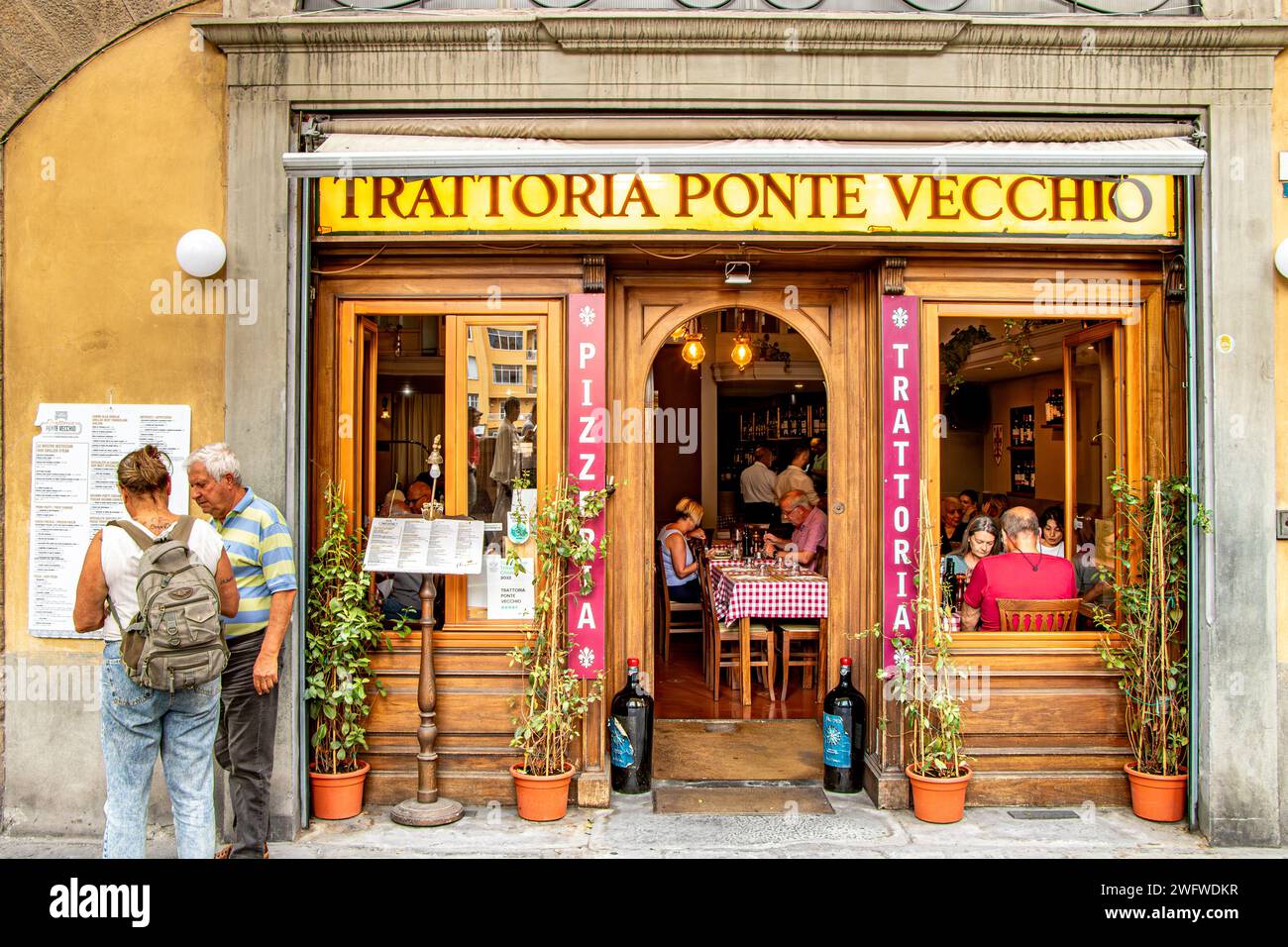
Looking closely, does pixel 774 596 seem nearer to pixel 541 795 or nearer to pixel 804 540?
pixel 804 540

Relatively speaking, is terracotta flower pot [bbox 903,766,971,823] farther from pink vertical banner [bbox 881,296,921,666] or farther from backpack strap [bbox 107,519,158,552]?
backpack strap [bbox 107,519,158,552]

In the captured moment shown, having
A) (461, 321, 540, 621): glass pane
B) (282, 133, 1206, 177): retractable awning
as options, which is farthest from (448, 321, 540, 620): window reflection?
(282, 133, 1206, 177): retractable awning

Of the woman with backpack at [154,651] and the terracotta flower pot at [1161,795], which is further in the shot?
the terracotta flower pot at [1161,795]

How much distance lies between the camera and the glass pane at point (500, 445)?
17.9 feet

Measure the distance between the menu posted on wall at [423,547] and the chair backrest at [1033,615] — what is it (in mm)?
2958

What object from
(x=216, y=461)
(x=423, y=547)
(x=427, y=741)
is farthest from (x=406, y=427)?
(x=427, y=741)

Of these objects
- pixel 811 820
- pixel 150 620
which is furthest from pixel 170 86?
pixel 811 820

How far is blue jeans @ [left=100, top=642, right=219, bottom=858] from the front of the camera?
378 centimetres

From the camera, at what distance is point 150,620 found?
12.0 ft

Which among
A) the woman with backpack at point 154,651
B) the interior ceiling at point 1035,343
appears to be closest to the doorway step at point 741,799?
the woman with backpack at point 154,651

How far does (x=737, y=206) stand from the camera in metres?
5.23

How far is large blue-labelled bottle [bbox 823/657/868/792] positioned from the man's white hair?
3285 millimetres

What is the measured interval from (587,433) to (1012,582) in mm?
2557

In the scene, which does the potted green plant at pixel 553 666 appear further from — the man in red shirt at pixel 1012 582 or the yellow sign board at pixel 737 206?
the man in red shirt at pixel 1012 582
